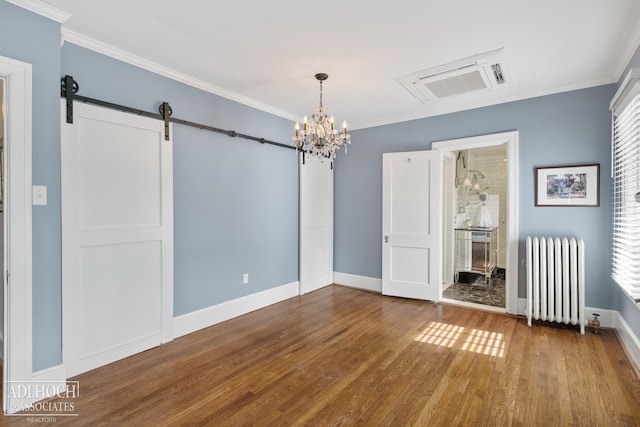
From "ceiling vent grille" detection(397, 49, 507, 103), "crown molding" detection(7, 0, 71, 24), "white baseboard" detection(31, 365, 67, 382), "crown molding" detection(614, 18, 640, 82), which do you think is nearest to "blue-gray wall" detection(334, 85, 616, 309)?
"crown molding" detection(614, 18, 640, 82)

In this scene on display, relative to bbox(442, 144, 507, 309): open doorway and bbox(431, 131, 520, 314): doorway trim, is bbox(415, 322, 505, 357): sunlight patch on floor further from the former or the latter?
bbox(442, 144, 507, 309): open doorway

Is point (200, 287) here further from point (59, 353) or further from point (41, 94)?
point (41, 94)

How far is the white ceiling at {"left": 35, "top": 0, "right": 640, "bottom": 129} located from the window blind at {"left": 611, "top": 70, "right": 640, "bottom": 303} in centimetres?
49

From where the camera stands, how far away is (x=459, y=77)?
3.30m

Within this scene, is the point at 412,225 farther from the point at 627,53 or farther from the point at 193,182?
the point at 193,182

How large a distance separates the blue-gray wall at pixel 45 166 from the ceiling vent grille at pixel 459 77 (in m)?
2.96

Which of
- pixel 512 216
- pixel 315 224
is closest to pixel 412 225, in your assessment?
pixel 512 216

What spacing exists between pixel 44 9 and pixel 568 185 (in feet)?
16.2

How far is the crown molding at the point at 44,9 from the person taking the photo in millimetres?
2082

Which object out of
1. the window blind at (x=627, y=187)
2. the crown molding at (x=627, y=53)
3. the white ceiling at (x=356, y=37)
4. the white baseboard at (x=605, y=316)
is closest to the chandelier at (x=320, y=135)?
the white ceiling at (x=356, y=37)

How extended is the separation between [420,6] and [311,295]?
3.80 meters

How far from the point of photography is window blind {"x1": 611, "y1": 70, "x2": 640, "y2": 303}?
8.05 ft

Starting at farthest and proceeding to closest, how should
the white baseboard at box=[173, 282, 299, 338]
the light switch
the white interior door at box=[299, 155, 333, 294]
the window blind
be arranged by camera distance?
the white interior door at box=[299, 155, 333, 294] → the white baseboard at box=[173, 282, 299, 338] → the window blind → the light switch

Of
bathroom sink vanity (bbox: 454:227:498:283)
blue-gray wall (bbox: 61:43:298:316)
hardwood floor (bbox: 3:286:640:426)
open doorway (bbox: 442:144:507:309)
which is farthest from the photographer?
bathroom sink vanity (bbox: 454:227:498:283)
